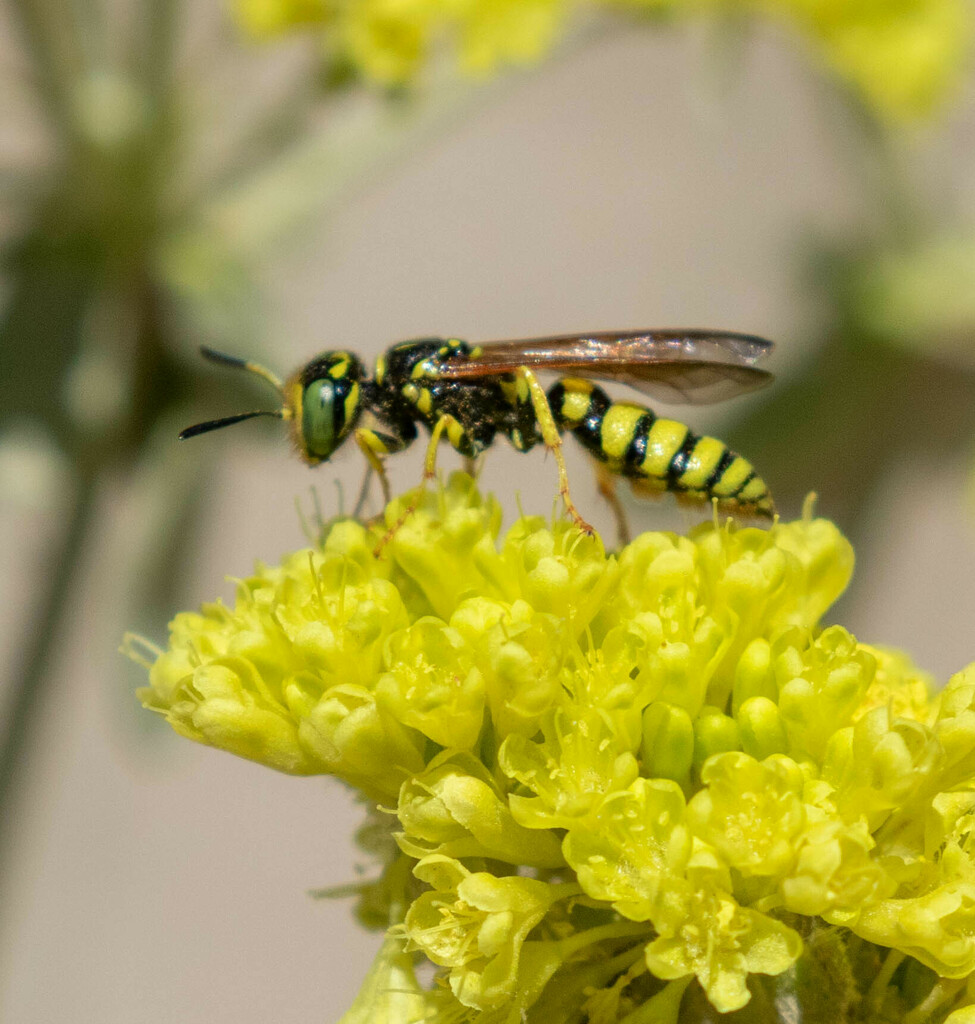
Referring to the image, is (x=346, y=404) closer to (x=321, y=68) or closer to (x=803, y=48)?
(x=321, y=68)

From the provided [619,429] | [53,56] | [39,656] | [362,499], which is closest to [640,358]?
[619,429]

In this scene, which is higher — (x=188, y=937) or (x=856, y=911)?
(x=856, y=911)

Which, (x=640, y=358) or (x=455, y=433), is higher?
(x=640, y=358)

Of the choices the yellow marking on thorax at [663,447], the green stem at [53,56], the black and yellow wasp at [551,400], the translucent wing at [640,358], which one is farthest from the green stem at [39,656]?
the yellow marking on thorax at [663,447]

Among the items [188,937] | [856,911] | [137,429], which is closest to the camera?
[856,911]


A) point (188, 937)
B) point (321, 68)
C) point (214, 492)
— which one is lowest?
point (188, 937)

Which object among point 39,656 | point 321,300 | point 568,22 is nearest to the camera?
point 568,22

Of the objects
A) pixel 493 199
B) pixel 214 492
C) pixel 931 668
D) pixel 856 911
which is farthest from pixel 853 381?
pixel 856 911

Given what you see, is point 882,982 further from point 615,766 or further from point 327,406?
point 327,406
